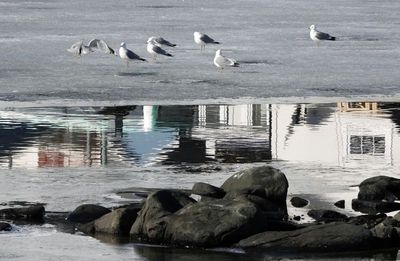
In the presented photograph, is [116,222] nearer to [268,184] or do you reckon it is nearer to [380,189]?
[268,184]

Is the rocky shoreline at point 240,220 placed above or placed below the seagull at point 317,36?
below

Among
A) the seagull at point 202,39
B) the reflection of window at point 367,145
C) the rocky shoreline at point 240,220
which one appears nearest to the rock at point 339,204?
the rocky shoreline at point 240,220

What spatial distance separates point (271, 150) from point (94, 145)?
2110mm

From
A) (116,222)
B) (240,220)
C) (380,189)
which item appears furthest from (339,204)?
(116,222)

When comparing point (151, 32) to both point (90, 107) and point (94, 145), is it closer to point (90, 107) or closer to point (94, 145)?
point (90, 107)

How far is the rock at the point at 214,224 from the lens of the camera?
10.7m

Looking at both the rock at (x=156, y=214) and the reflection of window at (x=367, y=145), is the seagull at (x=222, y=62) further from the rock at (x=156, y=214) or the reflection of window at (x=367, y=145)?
the rock at (x=156, y=214)

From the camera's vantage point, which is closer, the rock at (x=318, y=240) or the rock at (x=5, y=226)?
the rock at (x=318, y=240)

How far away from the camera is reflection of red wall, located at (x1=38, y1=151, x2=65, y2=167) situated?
14447 millimetres

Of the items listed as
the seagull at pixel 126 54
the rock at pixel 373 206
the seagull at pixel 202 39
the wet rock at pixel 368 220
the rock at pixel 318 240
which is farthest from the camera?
the seagull at pixel 202 39

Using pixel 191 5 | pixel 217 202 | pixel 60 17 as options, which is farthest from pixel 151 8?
pixel 217 202

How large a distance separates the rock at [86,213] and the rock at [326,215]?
1.86 metres

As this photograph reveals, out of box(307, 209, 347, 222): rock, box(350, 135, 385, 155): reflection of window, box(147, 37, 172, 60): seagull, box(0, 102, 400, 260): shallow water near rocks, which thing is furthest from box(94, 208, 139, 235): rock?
box(147, 37, 172, 60): seagull

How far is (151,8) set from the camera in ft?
119
